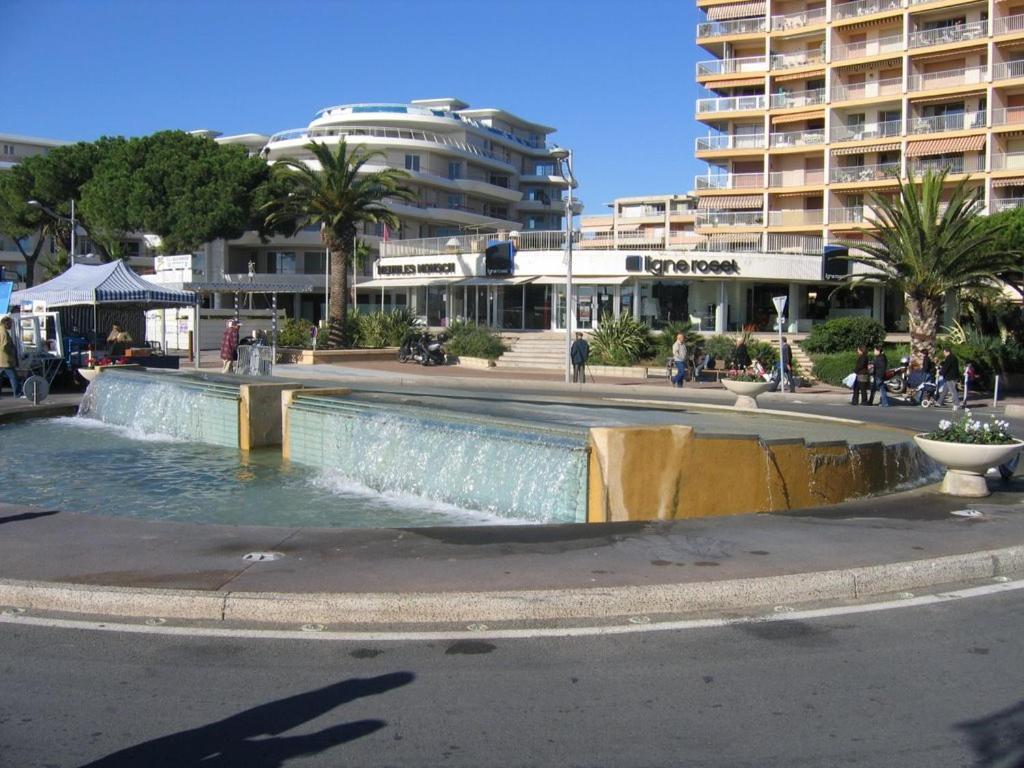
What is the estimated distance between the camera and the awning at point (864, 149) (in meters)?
58.9

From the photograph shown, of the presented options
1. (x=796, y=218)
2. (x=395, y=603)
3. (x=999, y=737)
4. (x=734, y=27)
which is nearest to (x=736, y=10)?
(x=734, y=27)

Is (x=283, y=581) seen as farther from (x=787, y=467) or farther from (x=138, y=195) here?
(x=138, y=195)

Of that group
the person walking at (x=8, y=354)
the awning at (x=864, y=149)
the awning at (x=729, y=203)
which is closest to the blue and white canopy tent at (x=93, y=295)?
the person walking at (x=8, y=354)

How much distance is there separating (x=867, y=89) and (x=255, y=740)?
63344 millimetres

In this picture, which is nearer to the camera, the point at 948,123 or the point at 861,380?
the point at 861,380

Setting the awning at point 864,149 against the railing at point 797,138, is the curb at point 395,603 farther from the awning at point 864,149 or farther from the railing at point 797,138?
the railing at point 797,138

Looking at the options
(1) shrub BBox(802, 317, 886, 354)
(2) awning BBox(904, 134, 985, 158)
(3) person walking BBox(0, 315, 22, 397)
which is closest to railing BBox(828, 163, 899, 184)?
(2) awning BBox(904, 134, 985, 158)

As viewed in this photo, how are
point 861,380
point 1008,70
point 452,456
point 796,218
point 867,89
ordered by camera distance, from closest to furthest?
point 452,456 < point 861,380 < point 1008,70 < point 867,89 < point 796,218

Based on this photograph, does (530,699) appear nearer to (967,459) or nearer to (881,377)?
(967,459)

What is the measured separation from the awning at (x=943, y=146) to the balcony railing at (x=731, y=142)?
947 centimetres

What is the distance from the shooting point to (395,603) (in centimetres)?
664

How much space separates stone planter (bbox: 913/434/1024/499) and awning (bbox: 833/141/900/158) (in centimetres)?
5296

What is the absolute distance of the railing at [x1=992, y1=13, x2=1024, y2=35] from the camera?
54.5 meters

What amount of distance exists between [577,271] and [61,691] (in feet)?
135
